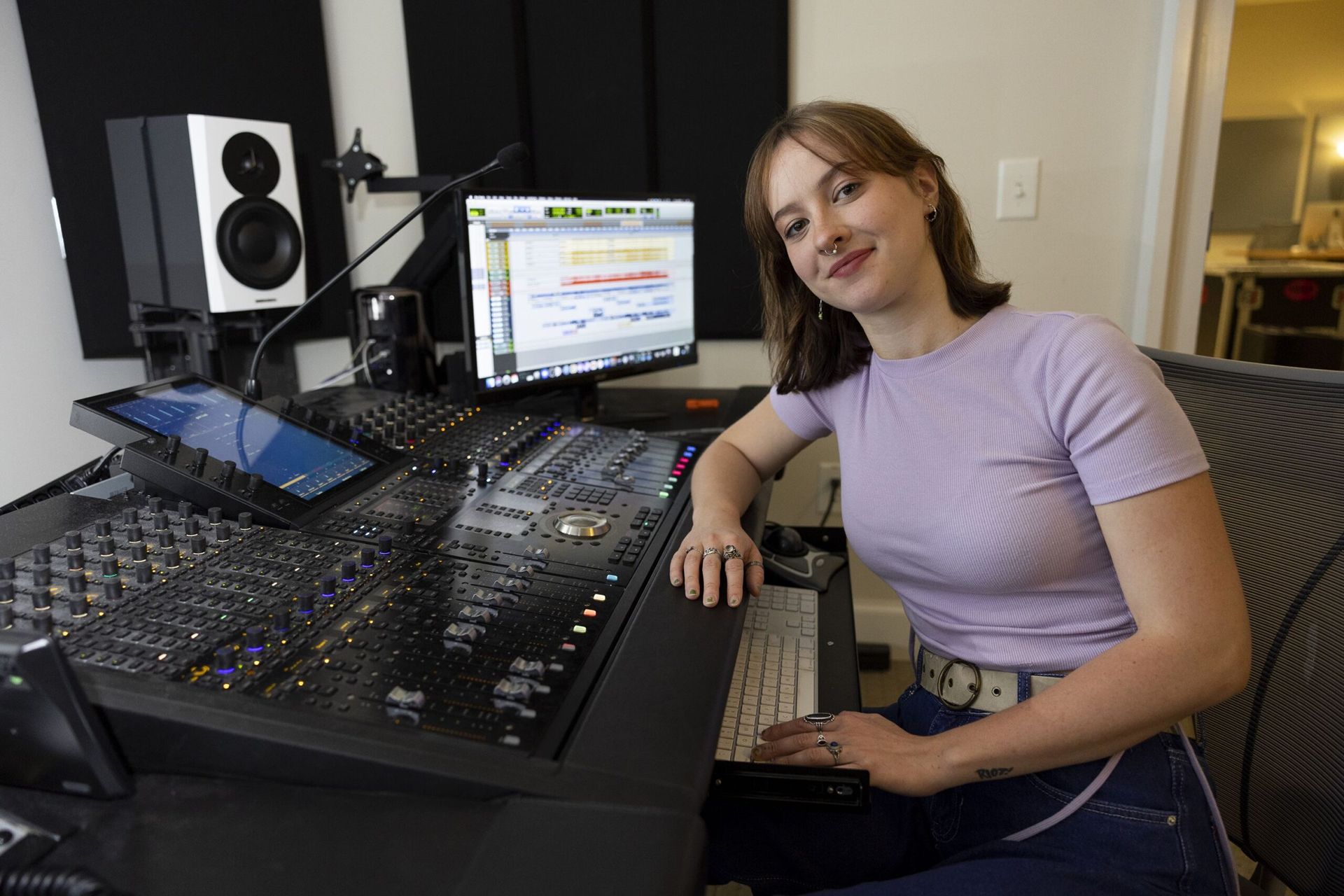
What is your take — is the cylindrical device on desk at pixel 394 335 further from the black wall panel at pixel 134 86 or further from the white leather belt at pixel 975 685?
the white leather belt at pixel 975 685

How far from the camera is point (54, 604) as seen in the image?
28.8 inches

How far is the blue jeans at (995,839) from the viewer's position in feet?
2.50

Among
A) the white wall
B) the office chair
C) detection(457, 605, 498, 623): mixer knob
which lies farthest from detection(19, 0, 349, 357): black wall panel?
the office chair

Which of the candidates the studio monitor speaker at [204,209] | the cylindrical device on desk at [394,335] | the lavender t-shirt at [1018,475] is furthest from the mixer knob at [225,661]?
the studio monitor speaker at [204,209]

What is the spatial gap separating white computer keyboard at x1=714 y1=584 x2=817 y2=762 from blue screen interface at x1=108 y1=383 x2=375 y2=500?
54 centimetres

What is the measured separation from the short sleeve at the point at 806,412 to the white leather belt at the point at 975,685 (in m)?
0.37

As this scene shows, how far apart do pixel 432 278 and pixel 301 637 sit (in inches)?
50.9

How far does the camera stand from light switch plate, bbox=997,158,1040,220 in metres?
2.13

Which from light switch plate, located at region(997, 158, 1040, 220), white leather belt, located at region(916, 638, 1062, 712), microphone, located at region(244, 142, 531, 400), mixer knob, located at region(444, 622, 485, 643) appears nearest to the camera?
mixer knob, located at region(444, 622, 485, 643)

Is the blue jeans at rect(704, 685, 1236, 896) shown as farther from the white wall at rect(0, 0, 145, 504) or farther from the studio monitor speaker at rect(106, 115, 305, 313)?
the white wall at rect(0, 0, 145, 504)

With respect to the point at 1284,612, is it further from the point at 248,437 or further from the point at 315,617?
the point at 248,437

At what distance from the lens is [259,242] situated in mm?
1794

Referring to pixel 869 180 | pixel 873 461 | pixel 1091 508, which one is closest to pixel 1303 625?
pixel 1091 508

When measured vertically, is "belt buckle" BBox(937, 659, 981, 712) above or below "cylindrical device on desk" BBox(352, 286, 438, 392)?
below
